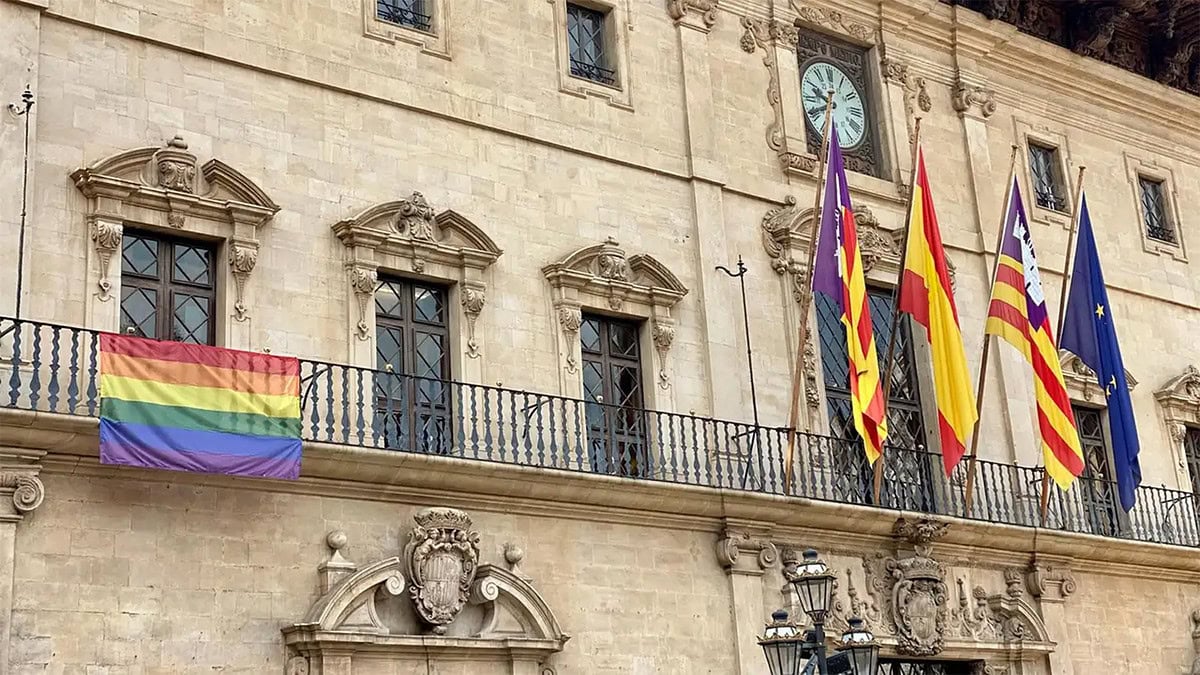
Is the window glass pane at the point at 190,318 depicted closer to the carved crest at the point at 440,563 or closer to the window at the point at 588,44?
the carved crest at the point at 440,563

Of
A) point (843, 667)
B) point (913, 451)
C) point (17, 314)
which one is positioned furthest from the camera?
point (913, 451)

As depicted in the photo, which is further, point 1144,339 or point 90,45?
point 1144,339

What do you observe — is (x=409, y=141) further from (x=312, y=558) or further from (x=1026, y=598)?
(x=1026, y=598)

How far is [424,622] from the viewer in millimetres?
14773

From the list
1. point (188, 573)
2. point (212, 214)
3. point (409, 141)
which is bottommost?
point (188, 573)

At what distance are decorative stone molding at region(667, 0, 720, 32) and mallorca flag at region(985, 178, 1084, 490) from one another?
437cm

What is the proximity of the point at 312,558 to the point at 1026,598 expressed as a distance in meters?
9.44

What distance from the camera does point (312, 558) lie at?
1441 centimetres

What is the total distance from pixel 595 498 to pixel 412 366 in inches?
88.0

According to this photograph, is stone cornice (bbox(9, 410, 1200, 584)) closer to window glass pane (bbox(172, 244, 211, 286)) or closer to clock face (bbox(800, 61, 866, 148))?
window glass pane (bbox(172, 244, 211, 286))

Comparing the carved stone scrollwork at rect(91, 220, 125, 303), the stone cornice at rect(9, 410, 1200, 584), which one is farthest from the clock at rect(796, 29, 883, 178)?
the carved stone scrollwork at rect(91, 220, 125, 303)

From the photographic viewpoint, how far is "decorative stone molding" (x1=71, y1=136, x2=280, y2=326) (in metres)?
14.2

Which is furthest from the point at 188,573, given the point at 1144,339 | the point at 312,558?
the point at 1144,339

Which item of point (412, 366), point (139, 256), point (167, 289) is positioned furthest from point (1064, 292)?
point (139, 256)
